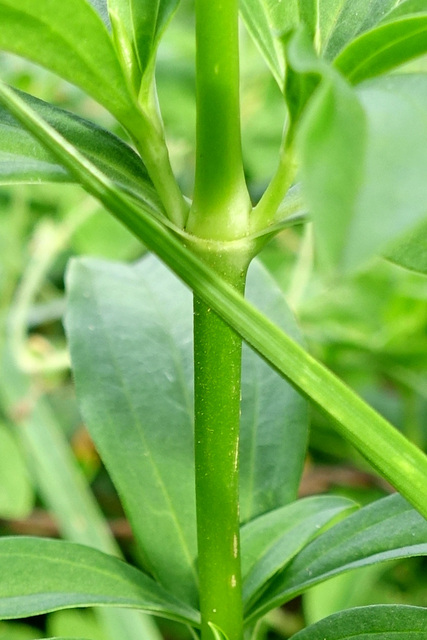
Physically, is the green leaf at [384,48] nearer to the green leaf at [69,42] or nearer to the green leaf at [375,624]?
the green leaf at [69,42]

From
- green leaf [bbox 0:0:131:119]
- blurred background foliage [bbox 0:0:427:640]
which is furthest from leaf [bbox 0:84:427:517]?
blurred background foliage [bbox 0:0:427:640]

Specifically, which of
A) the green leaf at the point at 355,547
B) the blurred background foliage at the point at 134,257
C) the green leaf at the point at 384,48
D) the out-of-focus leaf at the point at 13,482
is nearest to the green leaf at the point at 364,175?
the green leaf at the point at 384,48

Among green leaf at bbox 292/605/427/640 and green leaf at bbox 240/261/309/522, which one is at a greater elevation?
green leaf at bbox 240/261/309/522

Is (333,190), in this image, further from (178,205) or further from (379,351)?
(379,351)

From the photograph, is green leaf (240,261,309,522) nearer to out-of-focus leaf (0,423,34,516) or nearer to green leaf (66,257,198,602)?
green leaf (66,257,198,602)

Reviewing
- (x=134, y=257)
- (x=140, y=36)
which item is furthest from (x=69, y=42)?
(x=134, y=257)

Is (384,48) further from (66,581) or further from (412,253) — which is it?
(66,581)

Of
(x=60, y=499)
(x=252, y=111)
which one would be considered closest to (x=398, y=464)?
(x=60, y=499)
